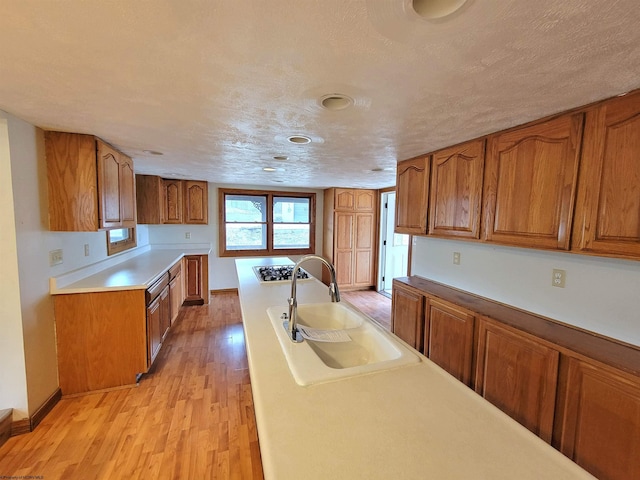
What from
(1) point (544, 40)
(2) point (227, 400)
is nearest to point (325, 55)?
(1) point (544, 40)

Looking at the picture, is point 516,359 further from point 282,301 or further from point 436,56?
point 436,56

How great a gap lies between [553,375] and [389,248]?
13.0ft

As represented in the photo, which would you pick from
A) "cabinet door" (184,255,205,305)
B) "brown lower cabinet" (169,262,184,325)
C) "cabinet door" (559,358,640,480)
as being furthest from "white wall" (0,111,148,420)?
"cabinet door" (559,358,640,480)

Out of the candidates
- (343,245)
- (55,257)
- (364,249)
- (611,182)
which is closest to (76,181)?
(55,257)

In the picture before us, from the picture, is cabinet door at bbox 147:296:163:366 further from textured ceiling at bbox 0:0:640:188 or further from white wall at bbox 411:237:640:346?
white wall at bbox 411:237:640:346

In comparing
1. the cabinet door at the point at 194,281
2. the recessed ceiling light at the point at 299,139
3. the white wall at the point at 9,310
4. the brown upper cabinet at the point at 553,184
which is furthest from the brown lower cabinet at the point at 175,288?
the brown upper cabinet at the point at 553,184

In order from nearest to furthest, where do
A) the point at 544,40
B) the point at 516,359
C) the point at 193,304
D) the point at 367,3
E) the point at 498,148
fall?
the point at 367,3 → the point at 544,40 → the point at 516,359 → the point at 498,148 → the point at 193,304

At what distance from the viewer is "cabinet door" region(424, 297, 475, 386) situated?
1.97 metres

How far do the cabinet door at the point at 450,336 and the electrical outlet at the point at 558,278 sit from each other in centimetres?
56

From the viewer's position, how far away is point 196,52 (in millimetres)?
958

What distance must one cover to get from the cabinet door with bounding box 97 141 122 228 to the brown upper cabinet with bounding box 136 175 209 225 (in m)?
1.72

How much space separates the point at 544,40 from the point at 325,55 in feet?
2.35

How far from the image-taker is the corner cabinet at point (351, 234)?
5.10 meters

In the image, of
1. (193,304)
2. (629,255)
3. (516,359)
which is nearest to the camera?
(629,255)
